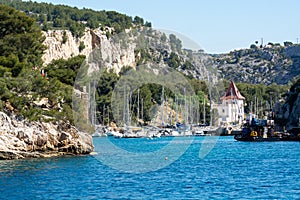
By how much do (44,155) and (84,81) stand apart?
85.2 ft

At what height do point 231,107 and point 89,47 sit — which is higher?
point 89,47

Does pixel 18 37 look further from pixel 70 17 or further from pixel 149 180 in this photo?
pixel 70 17

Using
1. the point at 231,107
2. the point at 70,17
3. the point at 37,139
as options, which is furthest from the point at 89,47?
the point at 37,139

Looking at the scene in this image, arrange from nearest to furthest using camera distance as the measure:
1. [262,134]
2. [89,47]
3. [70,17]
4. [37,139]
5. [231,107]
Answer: [37,139]
[262,134]
[231,107]
[89,47]
[70,17]

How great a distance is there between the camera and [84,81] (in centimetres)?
6775

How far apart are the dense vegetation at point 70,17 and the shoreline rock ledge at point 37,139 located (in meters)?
74.3

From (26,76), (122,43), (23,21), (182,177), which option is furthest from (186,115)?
(182,177)

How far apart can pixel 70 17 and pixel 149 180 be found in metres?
105

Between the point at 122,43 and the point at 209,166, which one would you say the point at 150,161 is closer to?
the point at 209,166

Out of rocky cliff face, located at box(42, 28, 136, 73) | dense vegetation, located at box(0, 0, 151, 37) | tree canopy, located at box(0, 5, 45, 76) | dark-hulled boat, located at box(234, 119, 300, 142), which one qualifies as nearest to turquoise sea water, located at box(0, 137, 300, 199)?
tree canopy, located at box(0, 5, 45, 76)

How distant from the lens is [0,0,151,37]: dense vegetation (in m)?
123

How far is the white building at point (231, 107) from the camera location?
11790cm

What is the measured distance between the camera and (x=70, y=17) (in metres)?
133

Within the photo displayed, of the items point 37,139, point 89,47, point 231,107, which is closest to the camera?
point 37,139
